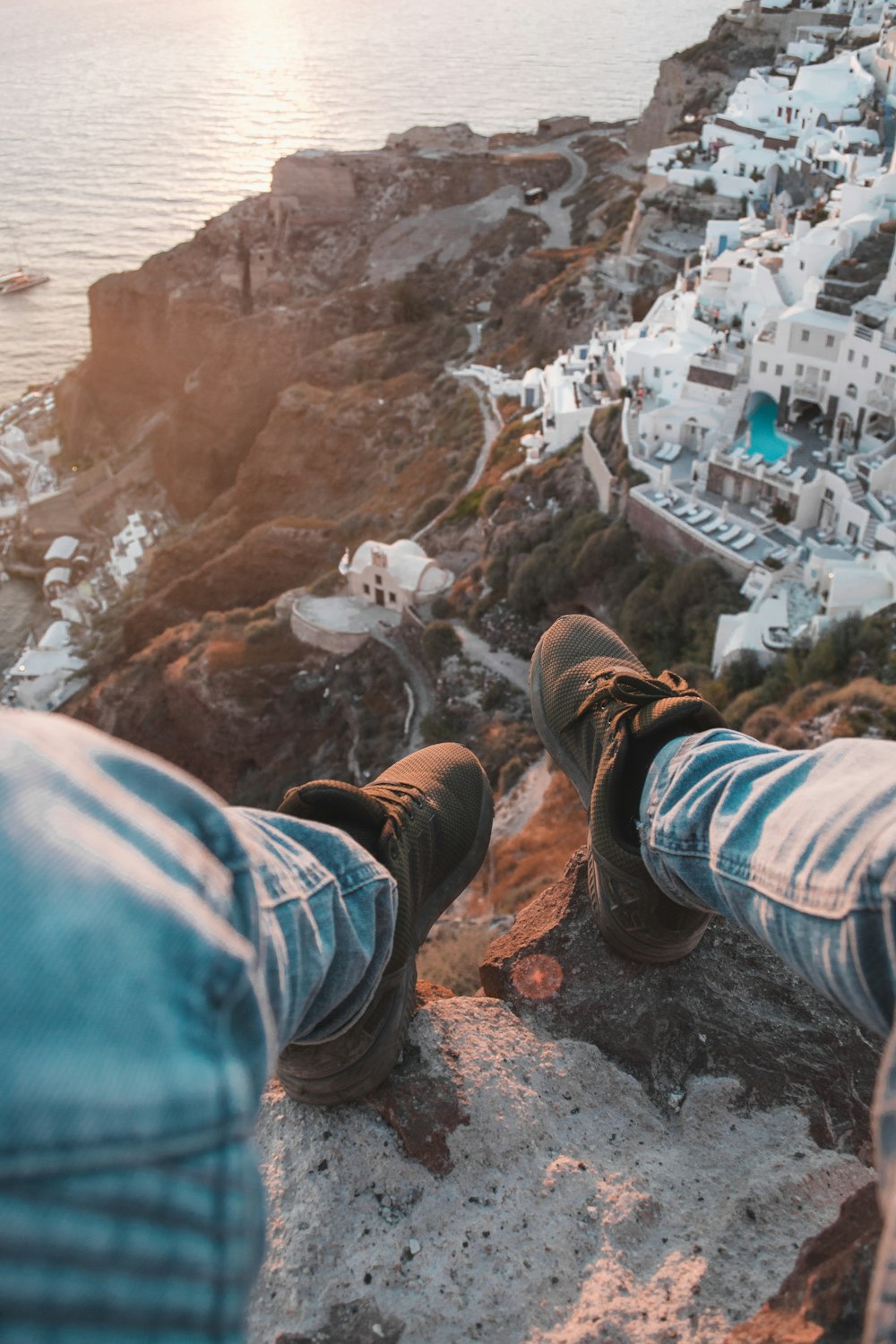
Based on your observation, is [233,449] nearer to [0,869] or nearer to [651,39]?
[0,869]

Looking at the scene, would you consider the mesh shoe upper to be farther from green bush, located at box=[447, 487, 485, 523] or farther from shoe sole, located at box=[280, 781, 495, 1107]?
green bush, located at box=[447, 487, 485, 523]

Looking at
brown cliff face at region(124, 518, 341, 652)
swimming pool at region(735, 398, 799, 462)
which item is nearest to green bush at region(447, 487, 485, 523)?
brown cliff face at region(124, 518, 341, 652)

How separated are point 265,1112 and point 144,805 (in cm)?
187

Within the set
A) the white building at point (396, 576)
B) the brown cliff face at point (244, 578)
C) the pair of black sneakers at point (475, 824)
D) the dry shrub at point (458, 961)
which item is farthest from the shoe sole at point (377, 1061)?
the brown cliff face at point (244, 578)

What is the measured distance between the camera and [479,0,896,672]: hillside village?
12352 millimetres

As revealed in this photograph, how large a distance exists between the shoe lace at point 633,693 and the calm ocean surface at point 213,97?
46.5m

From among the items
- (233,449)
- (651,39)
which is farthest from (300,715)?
(651,39)

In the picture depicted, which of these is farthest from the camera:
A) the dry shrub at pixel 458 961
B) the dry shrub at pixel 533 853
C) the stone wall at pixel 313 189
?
the stone wall at pixel 313 189

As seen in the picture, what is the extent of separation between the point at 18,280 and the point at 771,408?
45.2m

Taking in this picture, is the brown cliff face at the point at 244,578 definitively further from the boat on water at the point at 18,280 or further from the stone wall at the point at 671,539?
the boat on water at the point at 18,280

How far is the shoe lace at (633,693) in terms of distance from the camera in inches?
113

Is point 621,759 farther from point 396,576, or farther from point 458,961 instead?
point 396,576

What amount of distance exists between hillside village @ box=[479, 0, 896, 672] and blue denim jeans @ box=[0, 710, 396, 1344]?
11.2 m

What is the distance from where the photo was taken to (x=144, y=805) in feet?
4.03
